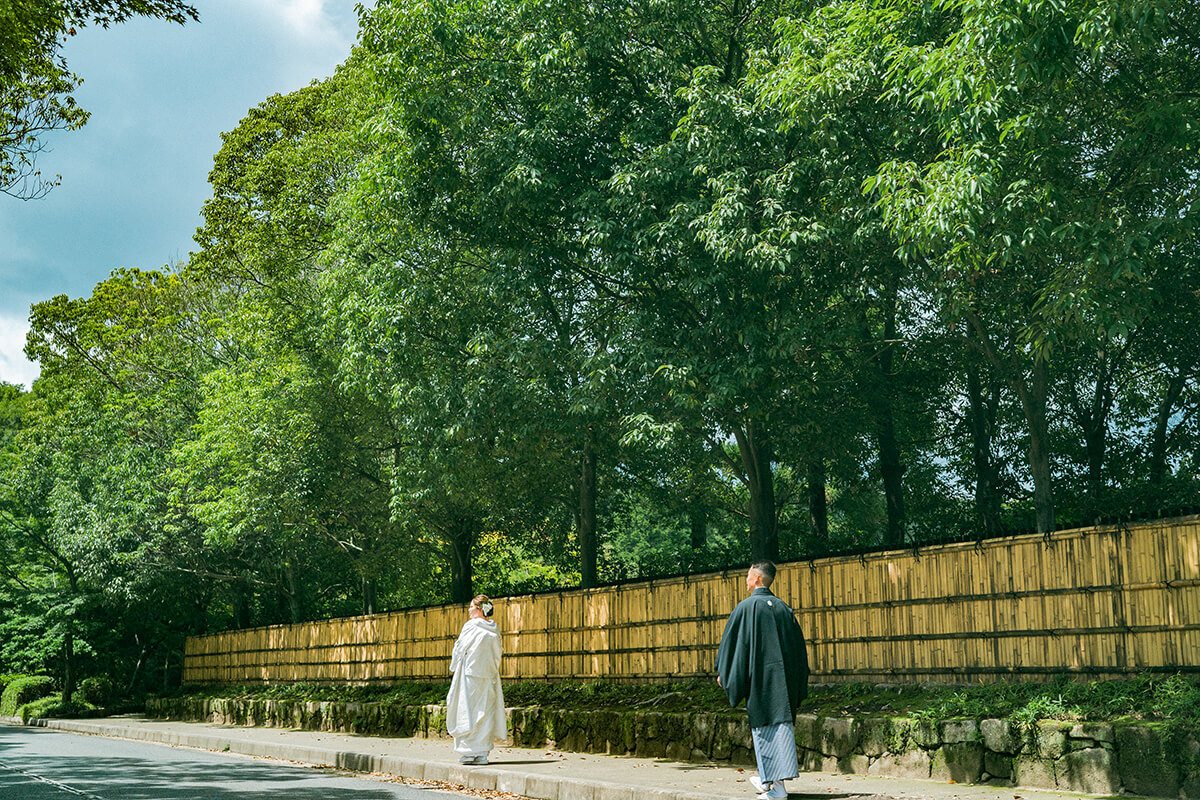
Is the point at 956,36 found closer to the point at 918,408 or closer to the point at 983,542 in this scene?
the point at 983,542

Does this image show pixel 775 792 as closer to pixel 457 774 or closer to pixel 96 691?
pixel 457 774

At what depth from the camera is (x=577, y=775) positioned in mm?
10391

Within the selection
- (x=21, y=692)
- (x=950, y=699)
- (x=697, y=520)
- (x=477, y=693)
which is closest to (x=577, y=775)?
(x=477, y=693)

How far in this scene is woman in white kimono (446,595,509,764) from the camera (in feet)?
39.9

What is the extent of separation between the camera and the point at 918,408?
22188mm

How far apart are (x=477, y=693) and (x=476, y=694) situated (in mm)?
17

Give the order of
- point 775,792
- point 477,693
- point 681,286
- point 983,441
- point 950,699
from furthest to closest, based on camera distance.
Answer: point 983,441 < point 681,286 < point 477,693 < point 950,699 < point 775,792

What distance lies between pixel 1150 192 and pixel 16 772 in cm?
1491

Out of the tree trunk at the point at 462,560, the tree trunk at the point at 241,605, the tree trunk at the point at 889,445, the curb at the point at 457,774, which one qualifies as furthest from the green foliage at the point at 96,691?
the tree trunk at the point at 889,445

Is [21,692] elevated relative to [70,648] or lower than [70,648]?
lower

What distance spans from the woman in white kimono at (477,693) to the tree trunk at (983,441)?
10.4 metres

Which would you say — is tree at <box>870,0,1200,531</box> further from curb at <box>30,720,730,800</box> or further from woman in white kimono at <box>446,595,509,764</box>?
woman in white kimono at <box>446,595,509,764</box>

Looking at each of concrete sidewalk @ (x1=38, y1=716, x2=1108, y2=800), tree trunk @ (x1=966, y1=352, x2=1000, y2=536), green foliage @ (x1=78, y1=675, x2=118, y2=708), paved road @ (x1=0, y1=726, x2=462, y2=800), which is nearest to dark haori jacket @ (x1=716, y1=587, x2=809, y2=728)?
concrete sidewalk @ (x1=38, y1=716, x2=1108, y2=800)

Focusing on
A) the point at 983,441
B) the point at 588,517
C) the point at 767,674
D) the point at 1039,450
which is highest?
the point at 983,441
